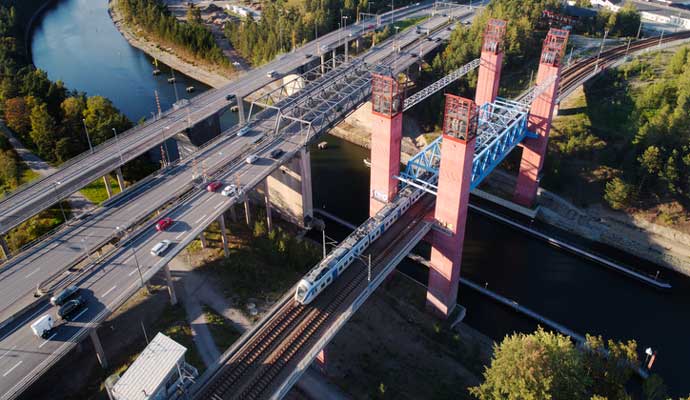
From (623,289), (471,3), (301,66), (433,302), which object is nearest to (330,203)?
(433,302)

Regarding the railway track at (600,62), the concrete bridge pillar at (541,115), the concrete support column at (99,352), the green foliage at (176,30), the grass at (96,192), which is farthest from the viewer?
the green foliage at (176,30)

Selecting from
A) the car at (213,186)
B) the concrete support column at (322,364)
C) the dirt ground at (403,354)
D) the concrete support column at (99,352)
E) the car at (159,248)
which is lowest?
the dirt ground at (403,354)

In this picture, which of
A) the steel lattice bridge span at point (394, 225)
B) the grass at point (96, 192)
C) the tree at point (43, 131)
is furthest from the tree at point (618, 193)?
the tree at point (43, 131)

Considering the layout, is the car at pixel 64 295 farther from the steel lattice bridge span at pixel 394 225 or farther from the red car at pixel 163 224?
the steel lattice bridge span at pixel 394 225

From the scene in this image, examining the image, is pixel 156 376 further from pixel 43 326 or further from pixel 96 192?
pixel 96 192

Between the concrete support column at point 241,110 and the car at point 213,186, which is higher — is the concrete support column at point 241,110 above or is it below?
above

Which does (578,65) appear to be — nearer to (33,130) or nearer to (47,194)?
(47,194)

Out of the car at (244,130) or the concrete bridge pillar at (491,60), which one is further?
the car at (244,130)
